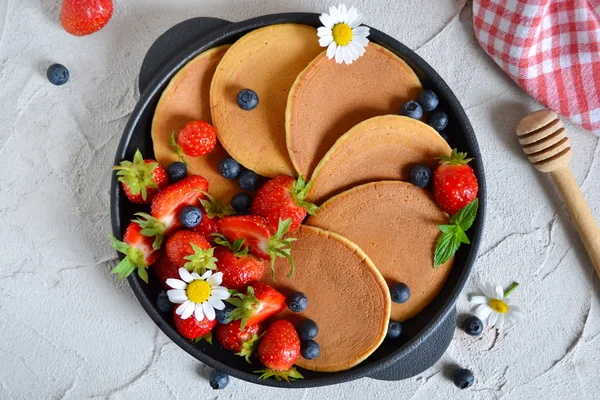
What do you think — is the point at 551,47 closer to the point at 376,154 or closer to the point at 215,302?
the point at 376,154

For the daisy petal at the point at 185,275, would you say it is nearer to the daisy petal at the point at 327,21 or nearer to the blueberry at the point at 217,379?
the blueberry at the point at 217,379

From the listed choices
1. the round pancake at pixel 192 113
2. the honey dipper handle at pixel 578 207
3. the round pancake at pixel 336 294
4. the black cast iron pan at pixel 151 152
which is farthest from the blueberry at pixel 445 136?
the round pancake at pixel 192 113

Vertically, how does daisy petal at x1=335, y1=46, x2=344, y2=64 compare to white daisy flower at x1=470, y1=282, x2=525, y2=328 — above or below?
above

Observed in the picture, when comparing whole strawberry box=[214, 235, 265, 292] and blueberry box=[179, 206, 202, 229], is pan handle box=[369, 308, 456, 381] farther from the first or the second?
blueberry box=[179, 206, 202, 229]

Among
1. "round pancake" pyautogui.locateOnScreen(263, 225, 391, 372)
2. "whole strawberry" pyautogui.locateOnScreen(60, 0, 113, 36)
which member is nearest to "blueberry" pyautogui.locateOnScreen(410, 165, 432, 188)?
"round pancake" pyautogui.locateOnScreen(263, 225, 391, 372)

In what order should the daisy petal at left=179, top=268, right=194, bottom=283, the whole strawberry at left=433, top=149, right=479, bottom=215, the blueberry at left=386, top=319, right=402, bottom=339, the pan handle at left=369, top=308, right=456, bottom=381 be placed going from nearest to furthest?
1. the daisy petal at left=179, top=268, right=194, bottom=283
2. the whole strawberry at left=433, top=149, right=479, bottom=215
3. the blueberry at left=386, top=319, right=402, bottom=339
4. the pan handle at left=369, top=308, right=456, bottom=381

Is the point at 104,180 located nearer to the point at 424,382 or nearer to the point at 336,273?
the point at 336,273
